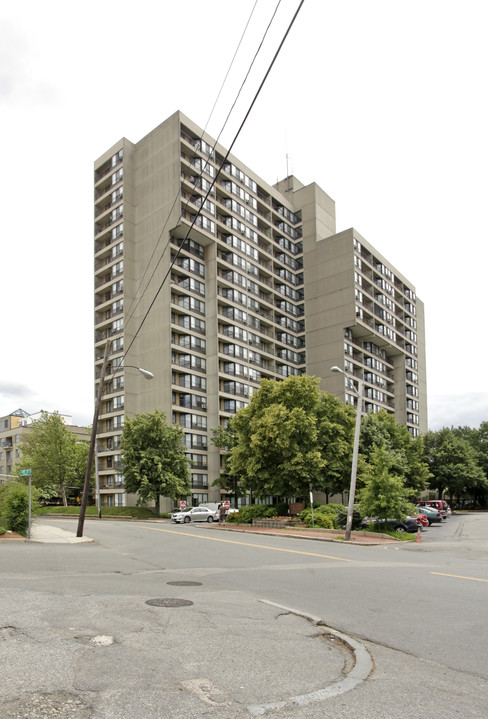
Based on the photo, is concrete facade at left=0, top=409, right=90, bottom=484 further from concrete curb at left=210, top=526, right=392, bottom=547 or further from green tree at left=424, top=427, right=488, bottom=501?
concrete curb at left=210, top=526, right=392, bottom=547

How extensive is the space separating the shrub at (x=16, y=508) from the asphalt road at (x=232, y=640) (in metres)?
9.36

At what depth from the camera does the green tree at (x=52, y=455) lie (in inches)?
2466

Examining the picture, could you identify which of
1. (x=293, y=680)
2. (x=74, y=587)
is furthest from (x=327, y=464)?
(x=293, y=680)

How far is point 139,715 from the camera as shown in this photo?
4.27 meters

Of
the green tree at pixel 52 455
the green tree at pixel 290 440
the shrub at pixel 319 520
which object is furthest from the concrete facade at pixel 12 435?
the shrub at pixel 319 520

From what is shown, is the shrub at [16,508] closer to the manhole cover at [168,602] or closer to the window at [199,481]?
the manhole cover at [168,602]

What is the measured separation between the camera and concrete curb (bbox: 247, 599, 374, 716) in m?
4.59

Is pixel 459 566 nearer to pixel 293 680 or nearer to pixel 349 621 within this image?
pixel 349 621

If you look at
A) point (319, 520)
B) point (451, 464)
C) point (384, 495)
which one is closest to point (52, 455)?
point (319, 520)

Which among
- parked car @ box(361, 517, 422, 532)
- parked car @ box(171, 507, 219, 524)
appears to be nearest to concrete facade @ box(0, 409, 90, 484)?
parked car @ box(171, 507, 219, 524)

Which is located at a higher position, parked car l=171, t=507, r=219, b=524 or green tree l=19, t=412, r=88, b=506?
green tree l=19, t=412, r=88, b=506

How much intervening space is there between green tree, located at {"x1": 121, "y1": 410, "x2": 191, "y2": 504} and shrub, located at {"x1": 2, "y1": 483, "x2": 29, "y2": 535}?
27.5 m

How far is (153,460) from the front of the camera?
51.4 m

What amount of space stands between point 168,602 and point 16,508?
16.3m
